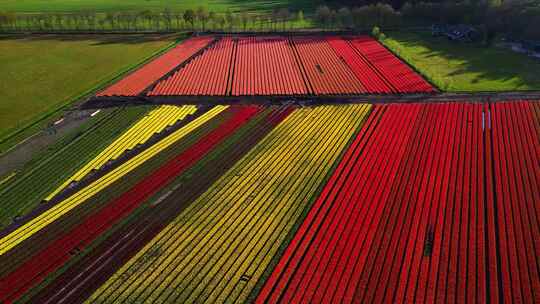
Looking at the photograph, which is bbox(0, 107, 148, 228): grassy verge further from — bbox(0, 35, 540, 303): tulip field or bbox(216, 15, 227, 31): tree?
bbox(216, 15, 227, 31): tree

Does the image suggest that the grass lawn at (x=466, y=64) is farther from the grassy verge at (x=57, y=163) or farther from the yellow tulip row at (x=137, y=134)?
the grassy verge at (x=57, y=163)

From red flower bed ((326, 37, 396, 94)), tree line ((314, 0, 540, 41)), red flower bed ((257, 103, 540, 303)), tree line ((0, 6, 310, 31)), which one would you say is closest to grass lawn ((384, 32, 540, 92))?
red flower bed ((326, 37, 396, 94))

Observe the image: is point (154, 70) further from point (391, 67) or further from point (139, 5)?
point (139, 5)

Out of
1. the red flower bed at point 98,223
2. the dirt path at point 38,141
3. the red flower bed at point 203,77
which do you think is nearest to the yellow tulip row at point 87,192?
the red flower bed at point 98,223

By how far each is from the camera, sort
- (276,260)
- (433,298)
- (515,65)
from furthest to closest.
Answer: (515,65), (276,260), (433,298)

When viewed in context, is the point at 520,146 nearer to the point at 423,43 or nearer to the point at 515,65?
the point at 515,65

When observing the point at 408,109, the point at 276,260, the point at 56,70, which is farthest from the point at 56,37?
the point at 276,260
